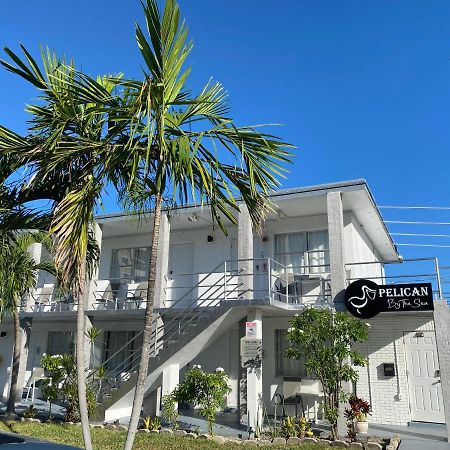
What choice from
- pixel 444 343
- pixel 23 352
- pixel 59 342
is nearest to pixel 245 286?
pixel 444 343

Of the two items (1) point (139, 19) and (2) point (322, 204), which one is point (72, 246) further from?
(2) point (322, 204)

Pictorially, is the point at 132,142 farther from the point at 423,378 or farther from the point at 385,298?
the point at 423,378

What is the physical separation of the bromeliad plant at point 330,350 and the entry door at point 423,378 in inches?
149

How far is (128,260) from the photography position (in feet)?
62.6

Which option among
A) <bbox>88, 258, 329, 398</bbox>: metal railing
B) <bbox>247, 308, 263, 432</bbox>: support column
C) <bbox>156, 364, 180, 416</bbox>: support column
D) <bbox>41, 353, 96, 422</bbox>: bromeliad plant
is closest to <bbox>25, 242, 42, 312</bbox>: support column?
<bbox>88, 258, 329, 398</bbox>: metal railing

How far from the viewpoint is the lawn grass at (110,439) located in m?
9.52

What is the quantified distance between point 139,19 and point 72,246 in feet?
9.27

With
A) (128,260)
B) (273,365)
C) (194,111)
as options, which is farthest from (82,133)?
(128,260)

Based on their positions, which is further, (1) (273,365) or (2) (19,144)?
(1) (273,365)

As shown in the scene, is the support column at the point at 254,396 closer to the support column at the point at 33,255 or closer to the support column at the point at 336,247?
the support column at the point at 336,247

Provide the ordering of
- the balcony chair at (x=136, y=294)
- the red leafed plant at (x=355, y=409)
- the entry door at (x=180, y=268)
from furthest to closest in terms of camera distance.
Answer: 1. the entry door at (x=180, y=268)
2. the balcony chair at (x=136, y=294)
3. the red leafed plant at (x=355, y=409)

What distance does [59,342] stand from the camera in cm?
1961

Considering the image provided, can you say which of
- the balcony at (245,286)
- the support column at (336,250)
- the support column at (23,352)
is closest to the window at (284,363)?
the balcony at (245,286)

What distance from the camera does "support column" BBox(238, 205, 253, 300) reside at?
13180mm
